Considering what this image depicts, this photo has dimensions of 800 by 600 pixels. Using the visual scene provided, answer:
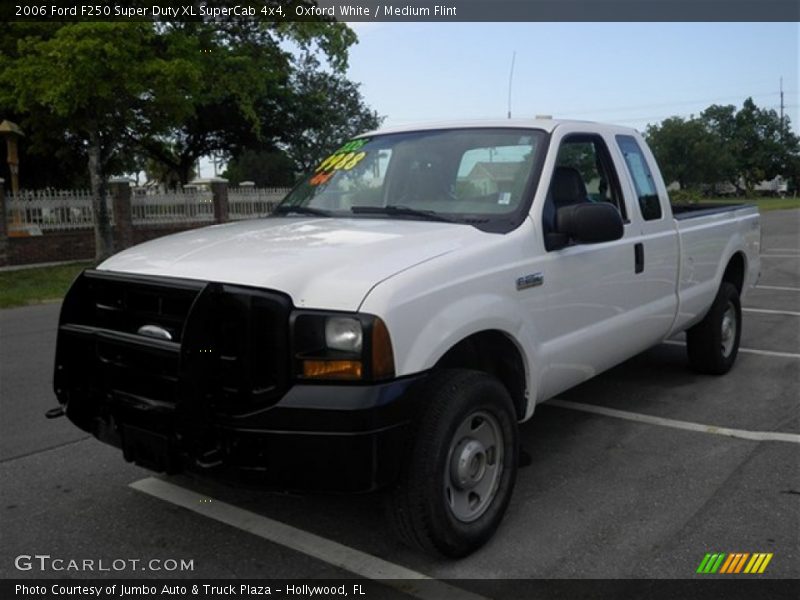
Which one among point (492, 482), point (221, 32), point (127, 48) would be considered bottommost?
point (492, 482)

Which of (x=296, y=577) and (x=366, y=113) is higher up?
(x=366, y=113)

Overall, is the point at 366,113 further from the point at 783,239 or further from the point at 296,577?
the point at 296,577

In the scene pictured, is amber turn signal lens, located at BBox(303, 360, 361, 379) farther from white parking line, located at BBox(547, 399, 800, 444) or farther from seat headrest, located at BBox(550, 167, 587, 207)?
white parking line, located at BBox(547, 399, 800, 444)

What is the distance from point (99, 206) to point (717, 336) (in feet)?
49.3

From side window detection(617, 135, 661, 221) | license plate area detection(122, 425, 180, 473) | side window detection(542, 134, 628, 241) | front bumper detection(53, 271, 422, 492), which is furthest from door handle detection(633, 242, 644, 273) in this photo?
license plate area detection(122, 425, 180, 473)

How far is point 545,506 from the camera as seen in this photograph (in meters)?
3.89

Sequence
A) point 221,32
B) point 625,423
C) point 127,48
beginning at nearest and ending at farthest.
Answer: point 625,423 < point 127,48 < point 221,32

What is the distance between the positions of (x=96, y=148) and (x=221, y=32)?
4.98 metres

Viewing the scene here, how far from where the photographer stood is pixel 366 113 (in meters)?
53.5

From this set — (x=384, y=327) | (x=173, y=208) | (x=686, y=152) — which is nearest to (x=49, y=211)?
(x=173, y=208)

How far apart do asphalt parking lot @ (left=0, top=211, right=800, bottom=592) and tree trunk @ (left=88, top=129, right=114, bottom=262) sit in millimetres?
12847

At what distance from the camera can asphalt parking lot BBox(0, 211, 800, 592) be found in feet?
11.0

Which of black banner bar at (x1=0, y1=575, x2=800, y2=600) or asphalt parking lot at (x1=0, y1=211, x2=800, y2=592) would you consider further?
asphalt parking lot at (x1=0, y1=211, x2=800, y2=592)

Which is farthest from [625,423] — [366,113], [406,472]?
[366,113]
